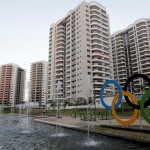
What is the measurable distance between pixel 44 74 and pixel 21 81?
95.1 ft

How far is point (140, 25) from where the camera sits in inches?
3728

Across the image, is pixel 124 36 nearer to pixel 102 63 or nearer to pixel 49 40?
pixel 102 63

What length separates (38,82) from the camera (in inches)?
6353

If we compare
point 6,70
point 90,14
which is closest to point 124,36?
point 90,14

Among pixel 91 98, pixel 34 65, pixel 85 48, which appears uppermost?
pixel 34 65

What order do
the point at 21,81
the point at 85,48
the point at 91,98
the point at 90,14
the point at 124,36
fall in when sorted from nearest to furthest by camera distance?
the point at 91,98 < the point at 85,48 < the point at 90,14 < the point at 124,36 < the point at 21,81

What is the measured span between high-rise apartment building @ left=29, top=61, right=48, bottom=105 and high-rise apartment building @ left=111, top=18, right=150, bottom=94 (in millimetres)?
79024

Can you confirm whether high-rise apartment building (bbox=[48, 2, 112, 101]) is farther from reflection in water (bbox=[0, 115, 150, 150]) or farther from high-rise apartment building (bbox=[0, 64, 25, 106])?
high-rise apartment building (bbox=[0, 64, 25, 106])

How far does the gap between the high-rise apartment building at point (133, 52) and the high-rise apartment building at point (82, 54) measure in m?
18.4

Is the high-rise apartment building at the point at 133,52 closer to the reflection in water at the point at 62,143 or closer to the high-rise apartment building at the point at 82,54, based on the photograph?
the high-rise apartment building at the point at 82,54

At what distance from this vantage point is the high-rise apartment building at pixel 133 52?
88.4 meters

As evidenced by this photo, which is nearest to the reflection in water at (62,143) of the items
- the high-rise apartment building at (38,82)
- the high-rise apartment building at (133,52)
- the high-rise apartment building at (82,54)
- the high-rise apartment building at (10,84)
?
the high-rise apartment building at (82,54)

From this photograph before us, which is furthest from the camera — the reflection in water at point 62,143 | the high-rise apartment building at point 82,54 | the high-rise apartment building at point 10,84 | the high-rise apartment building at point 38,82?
the high-rise apartment building at point 38,82

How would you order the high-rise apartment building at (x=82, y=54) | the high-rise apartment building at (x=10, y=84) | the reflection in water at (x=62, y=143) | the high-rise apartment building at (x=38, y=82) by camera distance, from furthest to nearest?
1. the high-rise apartment building at (x=38, y=82)
2. the high-rise apartment building at (x=10, y=84)
3. the high-rise apartment building at (x=82, y=54)
4. the reflection in water at (x=62, y=143)
